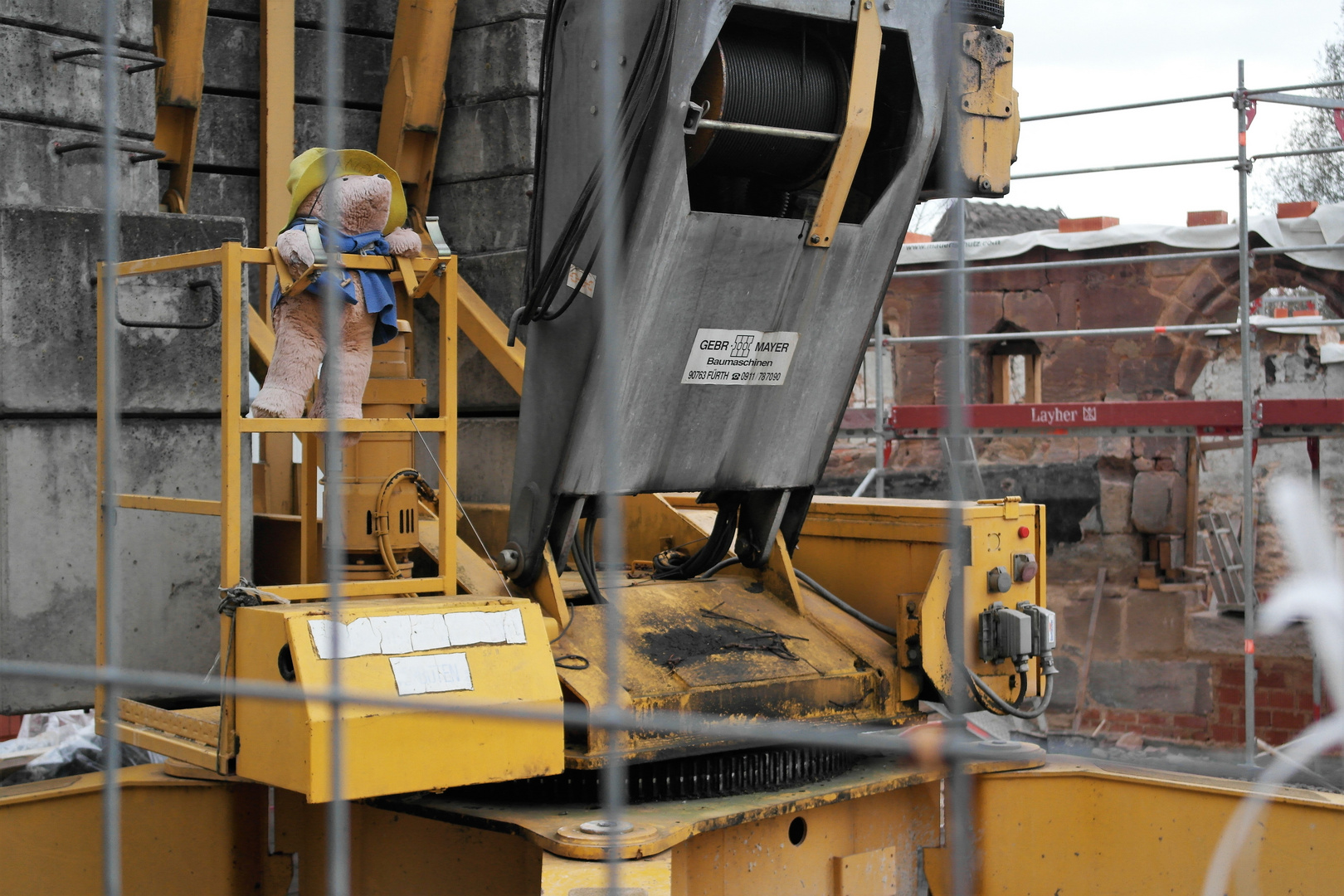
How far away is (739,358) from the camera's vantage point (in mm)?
4191

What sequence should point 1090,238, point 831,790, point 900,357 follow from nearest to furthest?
point 831,790 < point 1090,238 < point 900,357

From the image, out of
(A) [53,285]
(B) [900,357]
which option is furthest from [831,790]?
(B) [900,357]

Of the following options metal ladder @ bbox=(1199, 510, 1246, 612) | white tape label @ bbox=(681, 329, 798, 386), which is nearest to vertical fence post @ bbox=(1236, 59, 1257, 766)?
metal ladder @ bbox=(1199, 510, 1246, 612)

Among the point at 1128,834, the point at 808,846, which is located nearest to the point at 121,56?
the point at 808,846

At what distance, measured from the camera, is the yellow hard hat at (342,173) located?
382 cm

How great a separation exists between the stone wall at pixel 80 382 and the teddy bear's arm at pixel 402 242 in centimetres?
149

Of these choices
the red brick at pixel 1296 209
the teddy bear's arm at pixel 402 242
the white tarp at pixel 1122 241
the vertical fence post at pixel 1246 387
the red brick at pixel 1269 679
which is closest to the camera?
the teddy bear's arm at pixel 402 242

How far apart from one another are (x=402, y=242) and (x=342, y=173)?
29cm

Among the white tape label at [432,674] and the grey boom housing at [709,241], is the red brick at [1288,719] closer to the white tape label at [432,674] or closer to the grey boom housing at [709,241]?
the grey boom housing at [709,241]

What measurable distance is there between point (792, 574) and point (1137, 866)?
145 cm

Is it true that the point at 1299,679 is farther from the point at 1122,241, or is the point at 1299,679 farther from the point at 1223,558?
the point at 1122,241

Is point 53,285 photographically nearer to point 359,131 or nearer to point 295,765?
point 359,131

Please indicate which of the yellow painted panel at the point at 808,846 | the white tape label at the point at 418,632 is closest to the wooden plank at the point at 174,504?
the white tape label at the point at 418,632

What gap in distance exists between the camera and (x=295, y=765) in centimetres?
316
